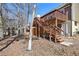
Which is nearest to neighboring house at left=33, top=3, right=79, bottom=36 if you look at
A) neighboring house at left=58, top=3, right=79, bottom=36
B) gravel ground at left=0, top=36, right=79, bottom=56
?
neighboring house at left=58, top=3, right=79, bottom=36

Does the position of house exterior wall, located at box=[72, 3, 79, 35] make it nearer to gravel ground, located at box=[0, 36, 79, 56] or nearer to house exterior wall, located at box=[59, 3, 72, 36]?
house exterior wall, located at box=[59, 3, 72, 36]

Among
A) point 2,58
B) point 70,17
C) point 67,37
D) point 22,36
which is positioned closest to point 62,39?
point 67,37

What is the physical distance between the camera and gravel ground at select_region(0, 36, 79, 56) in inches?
127

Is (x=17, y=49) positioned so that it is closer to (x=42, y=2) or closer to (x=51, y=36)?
(x=51, y=36)

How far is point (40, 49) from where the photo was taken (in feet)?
10.7

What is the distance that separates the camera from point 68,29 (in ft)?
10.6

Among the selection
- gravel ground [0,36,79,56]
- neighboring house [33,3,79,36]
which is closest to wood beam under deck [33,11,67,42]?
neighboring house [33,3,79,36]

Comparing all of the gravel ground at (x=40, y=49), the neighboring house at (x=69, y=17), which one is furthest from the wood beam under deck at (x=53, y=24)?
the gravel ground at (x=40, y=49)

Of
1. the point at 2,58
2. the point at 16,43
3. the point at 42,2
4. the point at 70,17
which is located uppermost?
the point at 42,2

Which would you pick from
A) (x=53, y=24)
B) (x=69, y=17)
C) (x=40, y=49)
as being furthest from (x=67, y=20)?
(x=40, y=49)

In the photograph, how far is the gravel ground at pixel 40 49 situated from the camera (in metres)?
3.22

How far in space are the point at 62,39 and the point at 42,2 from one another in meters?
0.65

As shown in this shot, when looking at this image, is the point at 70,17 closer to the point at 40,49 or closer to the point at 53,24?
the point at 53,24

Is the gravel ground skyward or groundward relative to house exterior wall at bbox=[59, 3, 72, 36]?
groundward
